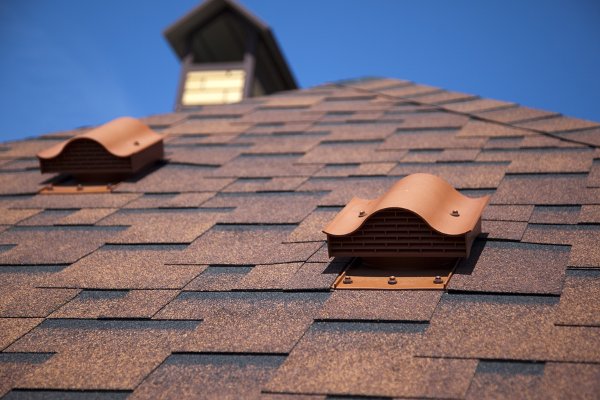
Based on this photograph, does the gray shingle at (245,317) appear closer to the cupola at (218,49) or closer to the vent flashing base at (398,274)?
the vent flashing base at (398,274)

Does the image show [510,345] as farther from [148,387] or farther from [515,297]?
[148,387]

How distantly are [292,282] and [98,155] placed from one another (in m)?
2.79

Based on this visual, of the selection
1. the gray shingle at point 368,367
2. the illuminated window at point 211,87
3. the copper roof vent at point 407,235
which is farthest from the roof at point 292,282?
the illuminated window at point 211,87

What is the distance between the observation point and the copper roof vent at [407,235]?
3959 millimetres

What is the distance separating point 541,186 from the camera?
5.18 meters

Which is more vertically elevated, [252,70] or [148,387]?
[148,387]

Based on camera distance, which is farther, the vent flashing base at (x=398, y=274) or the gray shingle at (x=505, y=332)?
the vent flashing base at (x=398, y=274)

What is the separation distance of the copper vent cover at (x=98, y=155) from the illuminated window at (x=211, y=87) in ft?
20.4

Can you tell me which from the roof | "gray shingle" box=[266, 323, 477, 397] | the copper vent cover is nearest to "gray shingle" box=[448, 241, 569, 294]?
the roof

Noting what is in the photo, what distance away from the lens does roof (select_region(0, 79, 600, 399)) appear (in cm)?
305

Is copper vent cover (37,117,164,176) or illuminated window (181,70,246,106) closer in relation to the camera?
copper vent cover (37,117,164,176)

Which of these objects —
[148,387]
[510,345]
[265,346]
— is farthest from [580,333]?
[148,387]

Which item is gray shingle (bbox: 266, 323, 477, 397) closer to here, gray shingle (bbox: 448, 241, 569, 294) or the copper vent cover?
gray shingle (bbox: 448, 241, 569, 294)

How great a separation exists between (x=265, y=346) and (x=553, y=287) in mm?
1213
